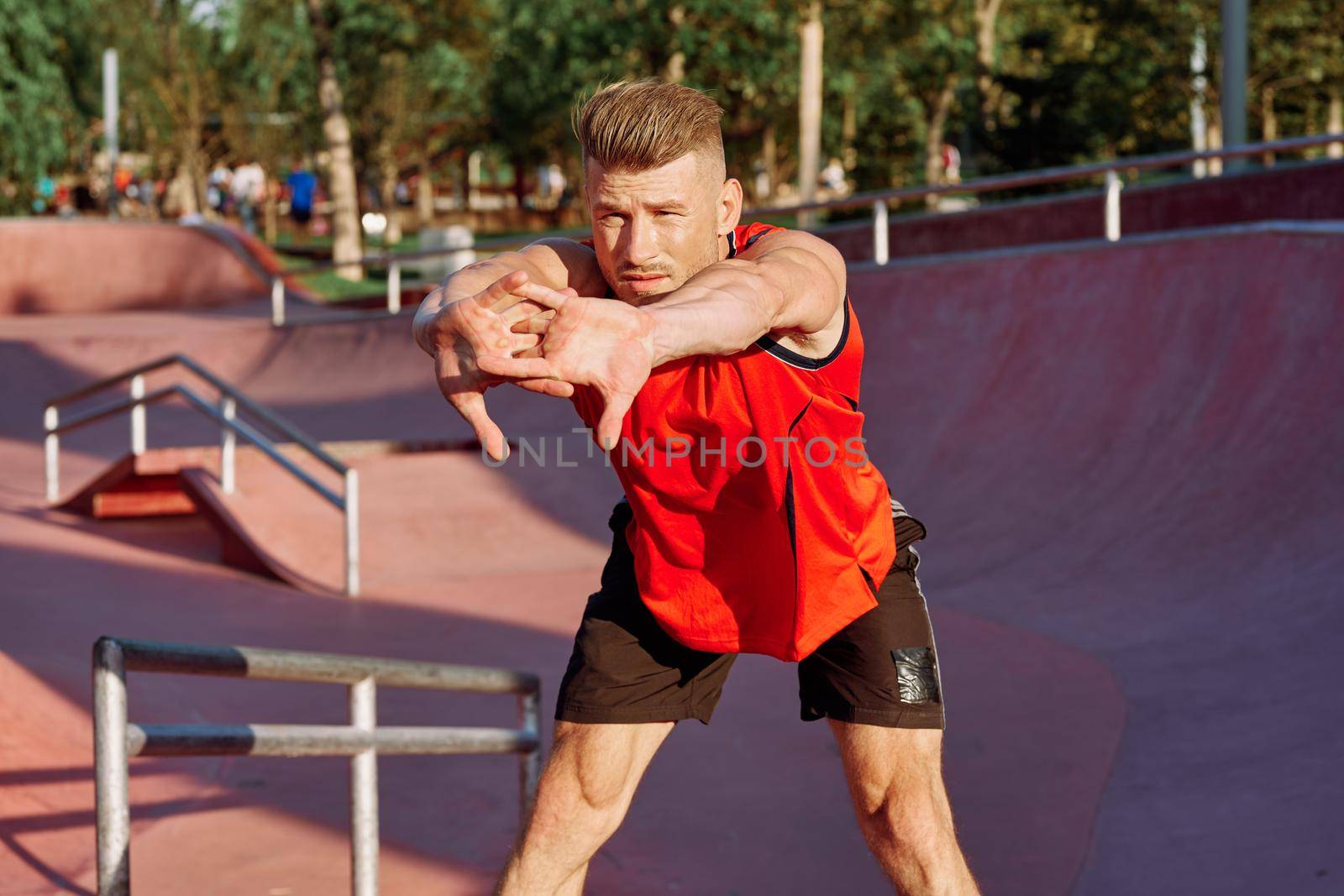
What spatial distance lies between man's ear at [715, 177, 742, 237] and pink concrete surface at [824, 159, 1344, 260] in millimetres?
10635

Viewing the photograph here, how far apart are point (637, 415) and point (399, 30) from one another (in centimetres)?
3326

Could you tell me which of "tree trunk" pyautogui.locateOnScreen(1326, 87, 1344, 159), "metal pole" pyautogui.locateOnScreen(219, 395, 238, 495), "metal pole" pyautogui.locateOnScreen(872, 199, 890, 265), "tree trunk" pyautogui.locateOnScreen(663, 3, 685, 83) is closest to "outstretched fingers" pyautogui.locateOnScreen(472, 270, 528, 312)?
"metal pole" pyautogui.locateOnScreen(219, 395, 238, 495)

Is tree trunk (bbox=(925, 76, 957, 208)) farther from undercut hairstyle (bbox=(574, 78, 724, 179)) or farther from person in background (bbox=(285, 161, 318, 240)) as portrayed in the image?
undercut hairstyle (bbox=(574, 78, 724, 179))

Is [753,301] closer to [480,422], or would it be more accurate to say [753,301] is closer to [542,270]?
[480,422]

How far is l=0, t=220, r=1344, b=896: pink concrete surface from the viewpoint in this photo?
5289 millimetres

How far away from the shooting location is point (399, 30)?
34250mm

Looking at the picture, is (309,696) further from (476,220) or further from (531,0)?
(476,220)

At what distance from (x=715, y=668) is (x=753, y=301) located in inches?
44.1

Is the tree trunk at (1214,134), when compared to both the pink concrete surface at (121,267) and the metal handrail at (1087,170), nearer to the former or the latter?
the metal handrail at (1087,170)

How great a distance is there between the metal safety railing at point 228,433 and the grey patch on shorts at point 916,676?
6576 millimetres

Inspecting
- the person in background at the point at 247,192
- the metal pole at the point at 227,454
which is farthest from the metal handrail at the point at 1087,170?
the person in background at the point at 247,192

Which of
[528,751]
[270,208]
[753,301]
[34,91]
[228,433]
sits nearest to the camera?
[753,301]

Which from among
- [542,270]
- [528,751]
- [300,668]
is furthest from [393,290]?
[542,270]

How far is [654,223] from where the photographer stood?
9.41ft
